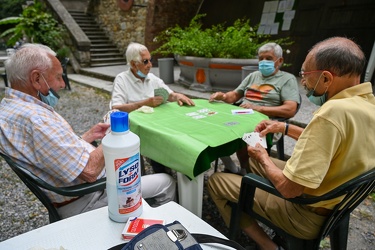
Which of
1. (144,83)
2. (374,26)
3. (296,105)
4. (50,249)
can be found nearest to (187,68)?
(144,83)

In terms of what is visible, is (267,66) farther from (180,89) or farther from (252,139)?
(180,89)

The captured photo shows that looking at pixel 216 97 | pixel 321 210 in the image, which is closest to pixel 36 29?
pixel 216 97

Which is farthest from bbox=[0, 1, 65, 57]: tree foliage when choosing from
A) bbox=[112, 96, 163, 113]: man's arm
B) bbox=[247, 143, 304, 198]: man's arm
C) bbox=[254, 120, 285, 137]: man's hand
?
bbox=[247, 143, 304, 198]: man's arm

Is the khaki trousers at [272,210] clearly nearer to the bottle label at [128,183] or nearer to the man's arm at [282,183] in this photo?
the man's arm at [282,183]

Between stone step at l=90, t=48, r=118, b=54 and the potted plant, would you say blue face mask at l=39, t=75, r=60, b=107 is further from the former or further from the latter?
stone step at l=90, t=48, r=118, b=54

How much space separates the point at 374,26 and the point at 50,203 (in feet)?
21.4

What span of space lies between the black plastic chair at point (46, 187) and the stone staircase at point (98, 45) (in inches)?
355

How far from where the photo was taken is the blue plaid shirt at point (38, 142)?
1.12 m

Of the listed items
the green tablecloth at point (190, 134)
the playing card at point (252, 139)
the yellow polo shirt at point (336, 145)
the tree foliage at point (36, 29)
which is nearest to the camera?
the yellow polo shirt at point (336, 145)

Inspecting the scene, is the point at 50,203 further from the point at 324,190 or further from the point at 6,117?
the point at 324,190

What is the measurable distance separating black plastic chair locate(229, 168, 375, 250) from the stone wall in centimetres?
789

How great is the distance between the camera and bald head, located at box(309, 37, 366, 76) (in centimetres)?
112

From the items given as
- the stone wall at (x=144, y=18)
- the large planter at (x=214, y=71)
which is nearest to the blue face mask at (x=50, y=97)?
the large planter at (x=214, y=71)

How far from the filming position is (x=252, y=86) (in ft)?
8.77
